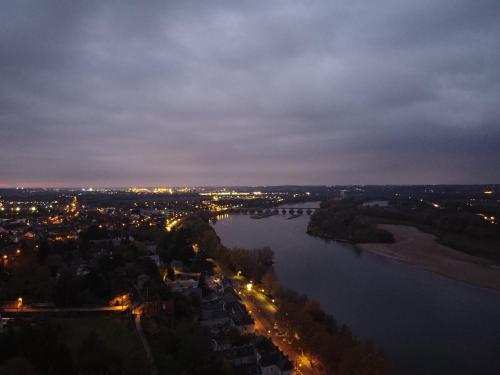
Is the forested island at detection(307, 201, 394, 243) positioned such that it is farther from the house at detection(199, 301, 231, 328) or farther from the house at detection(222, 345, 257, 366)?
the house at detection(222, 345, 257, 366)

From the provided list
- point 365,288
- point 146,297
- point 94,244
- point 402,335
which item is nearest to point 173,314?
point 146,297

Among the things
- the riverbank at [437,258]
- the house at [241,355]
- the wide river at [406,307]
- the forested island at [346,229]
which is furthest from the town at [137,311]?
the forested island at [346,229]

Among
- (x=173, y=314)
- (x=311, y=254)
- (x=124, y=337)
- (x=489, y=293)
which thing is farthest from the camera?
(x=311, y=254)

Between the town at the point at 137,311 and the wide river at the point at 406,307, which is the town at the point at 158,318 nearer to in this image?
the town at the point at 137,311

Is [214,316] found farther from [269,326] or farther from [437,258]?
[437,258]

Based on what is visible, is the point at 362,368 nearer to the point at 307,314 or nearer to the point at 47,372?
the point at 307,314

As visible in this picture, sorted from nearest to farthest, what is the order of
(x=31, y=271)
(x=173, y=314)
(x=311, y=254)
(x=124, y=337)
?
1. (x=124, y=337)
2. (x=173, y=314)
3. (x=31, y=271)
4. (x=311, y=254)

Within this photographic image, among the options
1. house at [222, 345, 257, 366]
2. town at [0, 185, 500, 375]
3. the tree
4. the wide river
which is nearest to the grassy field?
town at [0, 185, 500, 375]
